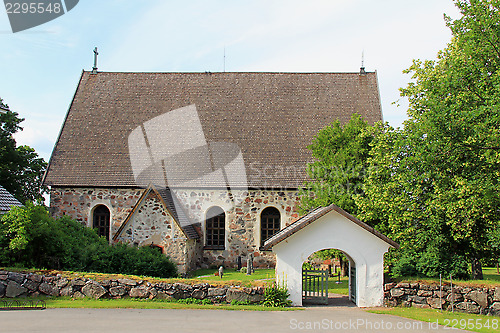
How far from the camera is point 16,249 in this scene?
13375 mm

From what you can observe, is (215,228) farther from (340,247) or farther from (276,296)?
(340,247)

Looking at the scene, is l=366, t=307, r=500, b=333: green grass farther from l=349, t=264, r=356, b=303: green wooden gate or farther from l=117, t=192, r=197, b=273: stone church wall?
l=117, t=192, r=197, b=273: stone church wall

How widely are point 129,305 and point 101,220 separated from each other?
1086 cm

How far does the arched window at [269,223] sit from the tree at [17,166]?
1217 cm

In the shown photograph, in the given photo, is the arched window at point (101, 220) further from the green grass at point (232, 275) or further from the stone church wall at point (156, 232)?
the green grass at point (232, 275)

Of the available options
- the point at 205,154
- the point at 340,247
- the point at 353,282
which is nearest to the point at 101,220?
the point at 205,154

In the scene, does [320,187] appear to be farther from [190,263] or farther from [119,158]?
[119,158]

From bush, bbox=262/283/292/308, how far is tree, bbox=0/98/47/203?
1626 centimetres

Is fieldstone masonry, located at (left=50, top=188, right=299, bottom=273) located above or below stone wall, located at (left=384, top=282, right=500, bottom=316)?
above

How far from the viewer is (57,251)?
14.2 metres

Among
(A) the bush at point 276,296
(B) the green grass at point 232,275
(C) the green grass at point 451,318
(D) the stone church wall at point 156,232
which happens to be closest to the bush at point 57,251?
(D) the stone church wall at point 156,232

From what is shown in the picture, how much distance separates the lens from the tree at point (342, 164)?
17.0m

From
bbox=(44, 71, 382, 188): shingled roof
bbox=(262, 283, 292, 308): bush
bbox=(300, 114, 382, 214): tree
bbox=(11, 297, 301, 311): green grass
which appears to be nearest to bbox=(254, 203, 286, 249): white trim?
bbox=(44, 71, 382, 188): shingled roof

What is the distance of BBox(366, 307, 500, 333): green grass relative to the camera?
10516mm
